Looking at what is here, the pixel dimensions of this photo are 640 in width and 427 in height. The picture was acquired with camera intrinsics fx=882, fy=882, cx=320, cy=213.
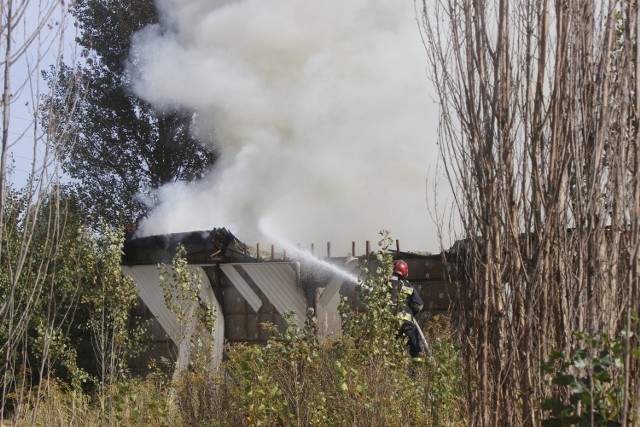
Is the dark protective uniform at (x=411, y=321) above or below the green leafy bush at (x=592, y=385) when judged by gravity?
above

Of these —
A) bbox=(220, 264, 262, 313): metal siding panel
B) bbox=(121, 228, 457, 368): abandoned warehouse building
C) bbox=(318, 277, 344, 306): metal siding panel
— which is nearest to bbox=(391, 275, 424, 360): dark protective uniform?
bbox=(121, 228, 457, 368): abandoned warehouse building

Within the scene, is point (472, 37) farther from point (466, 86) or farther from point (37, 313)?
point (37, 313)

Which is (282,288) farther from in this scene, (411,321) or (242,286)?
(411,321)

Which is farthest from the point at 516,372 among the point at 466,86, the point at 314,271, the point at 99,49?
the point at 99,49

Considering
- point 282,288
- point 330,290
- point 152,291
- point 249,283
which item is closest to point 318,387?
point 330,290

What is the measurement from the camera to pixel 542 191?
3.91 metres

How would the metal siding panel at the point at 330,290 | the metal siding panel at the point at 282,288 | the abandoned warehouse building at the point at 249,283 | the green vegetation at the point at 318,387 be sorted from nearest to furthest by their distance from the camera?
the green vegetation at the point at 318,387 → the abandoned warehouse building at the point at 249,283 → the metal siding panel at the point at 330,290 → the metal siding panel at the point at 282,288

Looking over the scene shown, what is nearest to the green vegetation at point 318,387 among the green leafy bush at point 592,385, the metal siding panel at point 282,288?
the green leafy bush at point 592,385

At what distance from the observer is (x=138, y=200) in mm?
20797

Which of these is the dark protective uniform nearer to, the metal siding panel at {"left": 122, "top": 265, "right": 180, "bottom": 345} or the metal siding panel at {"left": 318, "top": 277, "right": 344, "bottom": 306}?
the metal siding panel at {"left": 318, "top": 277, "right": 344, "bottom": 306}

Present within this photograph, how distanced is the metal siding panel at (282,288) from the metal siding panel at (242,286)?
224 mm

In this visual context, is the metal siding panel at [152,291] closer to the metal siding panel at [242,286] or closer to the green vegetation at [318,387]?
the metal siding panel at [242,286]

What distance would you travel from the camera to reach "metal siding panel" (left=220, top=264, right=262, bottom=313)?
13204mm

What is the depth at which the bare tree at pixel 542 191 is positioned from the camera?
12.4 feet
